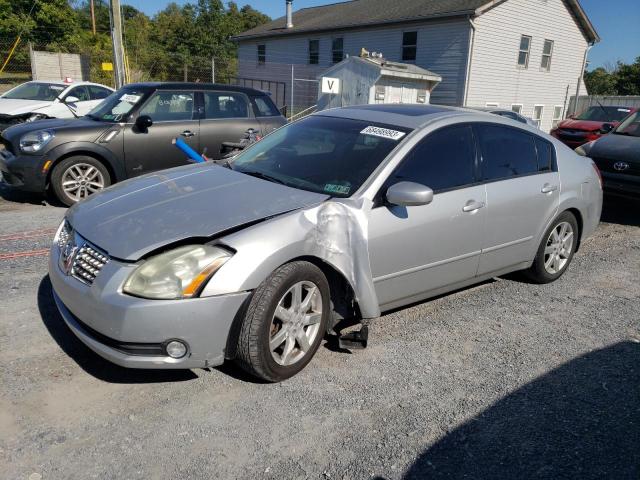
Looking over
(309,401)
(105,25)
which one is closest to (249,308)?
(309,401)

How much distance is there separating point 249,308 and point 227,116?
5.68 meters

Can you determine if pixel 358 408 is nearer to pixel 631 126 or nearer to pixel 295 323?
pixel 295 323

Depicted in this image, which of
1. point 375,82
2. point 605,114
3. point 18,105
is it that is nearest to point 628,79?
point 605,114

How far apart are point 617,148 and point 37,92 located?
13138mm

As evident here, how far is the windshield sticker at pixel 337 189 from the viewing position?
11.0ft

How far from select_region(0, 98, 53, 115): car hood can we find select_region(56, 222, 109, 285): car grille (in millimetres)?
10803

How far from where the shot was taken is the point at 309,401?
2.93 metres

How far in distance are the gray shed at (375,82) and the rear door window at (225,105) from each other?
1102cm

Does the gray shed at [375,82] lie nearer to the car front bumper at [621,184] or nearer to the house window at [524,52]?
the house window at [524,52]

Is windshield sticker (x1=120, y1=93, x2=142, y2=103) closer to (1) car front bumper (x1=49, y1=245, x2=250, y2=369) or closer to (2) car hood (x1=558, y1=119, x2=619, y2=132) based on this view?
(1) car front bumper (x1=49, y1=245, x2=250, y2=369)

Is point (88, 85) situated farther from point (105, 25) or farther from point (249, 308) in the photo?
point (105, 25)

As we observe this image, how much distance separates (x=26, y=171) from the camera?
21.3 feet

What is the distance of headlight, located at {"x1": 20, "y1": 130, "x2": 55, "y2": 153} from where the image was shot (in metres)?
6.46

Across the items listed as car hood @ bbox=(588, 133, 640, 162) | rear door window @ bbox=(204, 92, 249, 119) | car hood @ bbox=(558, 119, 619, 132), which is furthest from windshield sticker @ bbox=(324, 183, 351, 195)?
car hood @ bbox=(558, 119, 619, 132)
